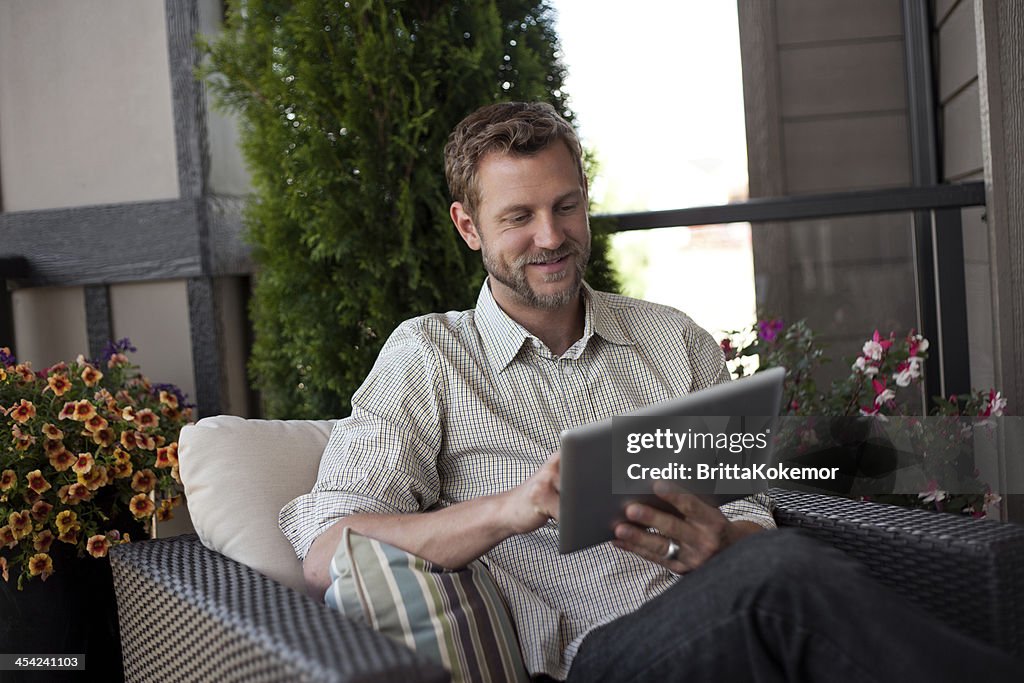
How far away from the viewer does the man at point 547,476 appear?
1309mm

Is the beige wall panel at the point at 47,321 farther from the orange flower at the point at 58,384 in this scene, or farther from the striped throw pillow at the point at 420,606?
the striped throw pillow at the point at 420,606

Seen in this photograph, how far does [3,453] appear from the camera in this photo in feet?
6.81

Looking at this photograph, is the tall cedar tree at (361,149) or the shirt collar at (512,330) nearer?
the shirt collar at (512,330)

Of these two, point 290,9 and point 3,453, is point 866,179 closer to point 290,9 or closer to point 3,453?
point 290,9

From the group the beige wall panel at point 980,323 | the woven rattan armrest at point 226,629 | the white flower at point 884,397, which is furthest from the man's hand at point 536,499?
the beige wall panel at point 980,323

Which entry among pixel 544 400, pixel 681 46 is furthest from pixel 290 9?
pixel 544 400

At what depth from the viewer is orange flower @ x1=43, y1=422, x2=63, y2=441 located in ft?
6.84

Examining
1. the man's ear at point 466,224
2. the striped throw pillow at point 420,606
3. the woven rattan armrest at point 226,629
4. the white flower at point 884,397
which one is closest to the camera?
the woven rattan armrest at point 226,629

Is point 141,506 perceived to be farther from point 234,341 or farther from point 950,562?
point 950,562

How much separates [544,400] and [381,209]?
38.5 inches

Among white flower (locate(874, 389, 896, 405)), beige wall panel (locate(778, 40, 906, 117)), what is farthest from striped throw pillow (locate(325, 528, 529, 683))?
beige wall panel (locate(778, 40, 906, 117))

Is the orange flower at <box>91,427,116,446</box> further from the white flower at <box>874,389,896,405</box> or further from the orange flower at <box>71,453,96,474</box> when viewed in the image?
the white flower at <box>874,389,896,405</box>

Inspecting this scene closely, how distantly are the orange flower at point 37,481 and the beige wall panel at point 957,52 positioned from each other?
2511 millimetres

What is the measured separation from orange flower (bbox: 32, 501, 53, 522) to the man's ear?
1.04 m
